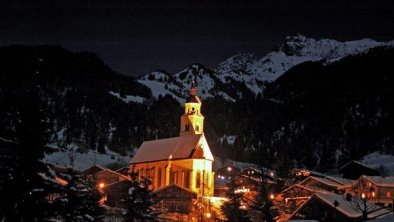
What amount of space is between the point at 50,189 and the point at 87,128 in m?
172

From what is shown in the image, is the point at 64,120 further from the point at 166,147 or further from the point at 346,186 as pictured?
the point at 346,186

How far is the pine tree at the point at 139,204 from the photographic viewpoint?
111 feet

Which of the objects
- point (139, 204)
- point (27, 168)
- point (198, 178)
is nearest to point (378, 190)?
point (198, 178)

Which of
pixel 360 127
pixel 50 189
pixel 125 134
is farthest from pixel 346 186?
pixel 125 134

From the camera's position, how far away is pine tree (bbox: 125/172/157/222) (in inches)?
1337

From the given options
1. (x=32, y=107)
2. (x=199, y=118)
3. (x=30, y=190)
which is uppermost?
(x=199, y=118)

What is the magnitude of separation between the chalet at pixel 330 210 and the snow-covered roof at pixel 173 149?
40833mm

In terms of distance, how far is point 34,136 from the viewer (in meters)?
16.1

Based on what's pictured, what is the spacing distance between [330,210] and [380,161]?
83891 mm

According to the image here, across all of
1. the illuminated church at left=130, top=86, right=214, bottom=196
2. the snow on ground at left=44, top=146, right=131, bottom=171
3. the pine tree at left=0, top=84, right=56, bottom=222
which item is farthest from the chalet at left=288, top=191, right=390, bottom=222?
the snow on ground at left=44, top=146, right=131, bottom=171

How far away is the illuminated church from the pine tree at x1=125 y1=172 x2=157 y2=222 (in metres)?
44.0

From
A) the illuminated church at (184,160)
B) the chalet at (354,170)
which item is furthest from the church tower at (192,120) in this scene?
the chalet at (354,170)

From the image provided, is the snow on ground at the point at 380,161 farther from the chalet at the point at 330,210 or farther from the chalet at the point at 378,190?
the chalet at the point at 330,210

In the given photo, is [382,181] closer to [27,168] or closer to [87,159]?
[27,168]
